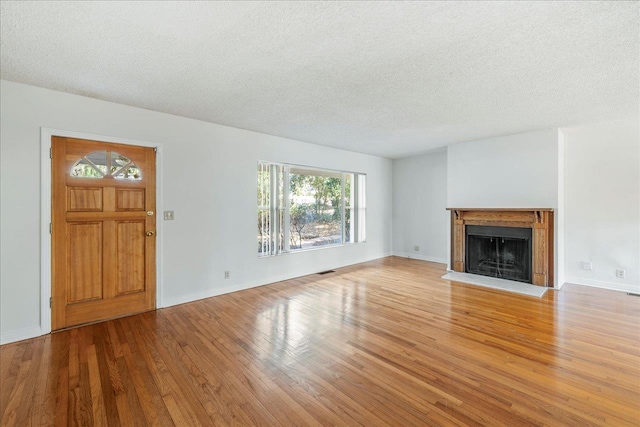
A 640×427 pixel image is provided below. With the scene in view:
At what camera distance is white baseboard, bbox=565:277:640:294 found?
4.23m

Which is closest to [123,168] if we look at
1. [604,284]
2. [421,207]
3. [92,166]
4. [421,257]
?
[92,166]

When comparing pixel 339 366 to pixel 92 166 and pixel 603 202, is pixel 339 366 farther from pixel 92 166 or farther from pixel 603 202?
pixel 603 202

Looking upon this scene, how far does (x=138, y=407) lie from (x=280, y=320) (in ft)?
5.23

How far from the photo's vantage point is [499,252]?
504 centimetres

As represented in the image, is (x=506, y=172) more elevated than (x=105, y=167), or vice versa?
(x=506, y=172)

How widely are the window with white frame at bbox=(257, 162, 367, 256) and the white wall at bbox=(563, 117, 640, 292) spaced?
3.73 m

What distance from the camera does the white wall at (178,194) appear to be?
281 centimetres

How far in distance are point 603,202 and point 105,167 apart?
7.01 metres

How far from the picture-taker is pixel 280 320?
3275 millimetres

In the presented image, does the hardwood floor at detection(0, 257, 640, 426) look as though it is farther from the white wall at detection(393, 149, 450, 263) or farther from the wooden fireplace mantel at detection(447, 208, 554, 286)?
the white wall at detection(393, 149, 450, 263)

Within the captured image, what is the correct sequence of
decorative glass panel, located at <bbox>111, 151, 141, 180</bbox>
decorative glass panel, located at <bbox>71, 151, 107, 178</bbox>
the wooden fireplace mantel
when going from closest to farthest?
1. decorative glass panel, located at <bbox>71, 151, 107, 178</bbox>
2. decorative glass panel, located at <bbox>111, 151, 141, 180</bbox>
3. the wooden fireplace mantel

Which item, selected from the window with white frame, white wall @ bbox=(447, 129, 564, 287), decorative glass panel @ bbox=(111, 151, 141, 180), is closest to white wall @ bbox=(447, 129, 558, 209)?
white wall @ bbox=(447, 129, 564, 287)

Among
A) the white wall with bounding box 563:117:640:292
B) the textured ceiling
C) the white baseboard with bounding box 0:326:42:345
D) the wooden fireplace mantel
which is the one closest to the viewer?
the textured ceiling

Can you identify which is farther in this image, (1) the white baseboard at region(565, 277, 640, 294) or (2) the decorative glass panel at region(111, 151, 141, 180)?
(1) the white baseboard at region(565, 277, 640, 294)
